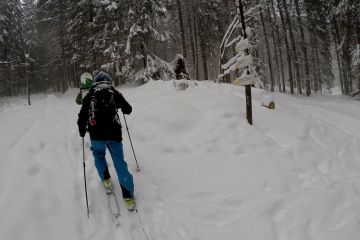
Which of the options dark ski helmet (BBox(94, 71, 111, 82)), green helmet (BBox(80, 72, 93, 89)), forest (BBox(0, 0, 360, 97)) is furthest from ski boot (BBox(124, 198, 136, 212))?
forest (BBox(0, 0, 360, 97))

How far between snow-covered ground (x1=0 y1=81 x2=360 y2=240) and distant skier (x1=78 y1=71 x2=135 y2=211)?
43 cm

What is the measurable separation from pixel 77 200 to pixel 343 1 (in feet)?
63.2

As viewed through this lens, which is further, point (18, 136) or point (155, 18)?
point (155, 18)

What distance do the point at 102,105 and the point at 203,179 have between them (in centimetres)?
252

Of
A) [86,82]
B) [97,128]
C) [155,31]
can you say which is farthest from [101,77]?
[155,31]

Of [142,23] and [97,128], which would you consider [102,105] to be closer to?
[97,128]

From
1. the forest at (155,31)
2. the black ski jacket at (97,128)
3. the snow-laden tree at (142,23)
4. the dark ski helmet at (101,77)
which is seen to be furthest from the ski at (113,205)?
the snow-laden tree at (142,23)

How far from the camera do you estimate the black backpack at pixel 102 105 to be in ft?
18.6

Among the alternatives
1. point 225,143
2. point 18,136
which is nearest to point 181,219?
point 225,143

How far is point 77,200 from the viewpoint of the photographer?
5.53 meters

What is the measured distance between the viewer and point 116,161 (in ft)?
18.6

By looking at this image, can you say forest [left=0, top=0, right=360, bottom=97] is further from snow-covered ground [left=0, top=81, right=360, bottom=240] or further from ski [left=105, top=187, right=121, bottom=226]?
ski [left=105, top=187, right=121, bottom=226]

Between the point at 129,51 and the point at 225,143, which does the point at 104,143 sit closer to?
the point at 225,143

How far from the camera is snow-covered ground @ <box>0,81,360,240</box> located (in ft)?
16.0
